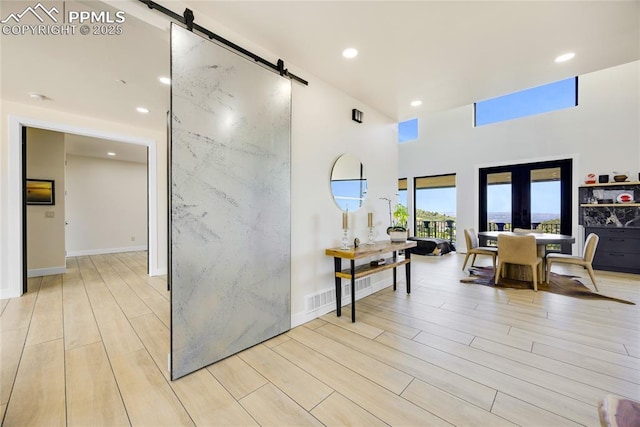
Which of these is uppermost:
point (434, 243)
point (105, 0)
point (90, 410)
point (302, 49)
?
point (302, 49)

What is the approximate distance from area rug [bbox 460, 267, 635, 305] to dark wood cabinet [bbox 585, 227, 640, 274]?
1.02 metres

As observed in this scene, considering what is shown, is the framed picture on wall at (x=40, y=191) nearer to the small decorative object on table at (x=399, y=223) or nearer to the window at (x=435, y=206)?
the small decorative object on table at (x=399, y=223)

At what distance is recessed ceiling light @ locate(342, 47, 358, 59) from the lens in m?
2.39

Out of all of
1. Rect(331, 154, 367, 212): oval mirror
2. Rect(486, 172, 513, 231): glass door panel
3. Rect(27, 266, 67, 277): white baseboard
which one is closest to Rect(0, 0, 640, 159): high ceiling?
Rect(331, 154, 367, 212): oval mirror

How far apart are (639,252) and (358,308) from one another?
5.28m

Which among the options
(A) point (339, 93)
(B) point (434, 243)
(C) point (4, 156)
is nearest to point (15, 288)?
A: (C) point (4, 156)

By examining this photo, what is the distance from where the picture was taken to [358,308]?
3.04 m

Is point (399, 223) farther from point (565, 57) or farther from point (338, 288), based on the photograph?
point (565, 57)

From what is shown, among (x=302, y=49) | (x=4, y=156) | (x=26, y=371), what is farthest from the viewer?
(x=4, y=156)

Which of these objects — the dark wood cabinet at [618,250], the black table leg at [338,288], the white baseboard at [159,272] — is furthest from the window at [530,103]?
the white baseboard at [159,272]

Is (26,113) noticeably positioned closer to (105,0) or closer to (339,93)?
(105,0)

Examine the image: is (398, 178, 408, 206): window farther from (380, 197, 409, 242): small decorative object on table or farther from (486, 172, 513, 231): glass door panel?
(380, 197, 409, 242): small decorative object on table

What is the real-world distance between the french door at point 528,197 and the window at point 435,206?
85cm

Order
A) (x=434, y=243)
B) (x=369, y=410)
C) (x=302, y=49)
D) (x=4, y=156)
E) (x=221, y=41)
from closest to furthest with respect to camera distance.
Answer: (x=369, y=410) < (x=221, y=41) < (x=302, y=49) < (x=4, y=156) < (x=434, y=243)
